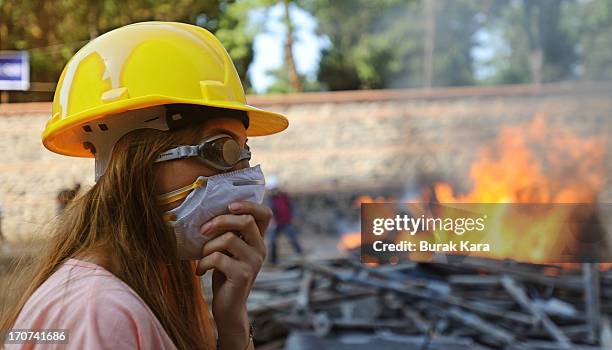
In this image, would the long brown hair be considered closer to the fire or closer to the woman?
the woman

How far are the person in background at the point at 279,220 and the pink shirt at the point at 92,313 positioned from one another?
23.0ft

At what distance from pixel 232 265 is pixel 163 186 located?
0.60 ft

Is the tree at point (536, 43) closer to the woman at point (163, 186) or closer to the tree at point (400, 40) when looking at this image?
the tree at point (400, 40)

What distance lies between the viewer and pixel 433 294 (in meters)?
6.75

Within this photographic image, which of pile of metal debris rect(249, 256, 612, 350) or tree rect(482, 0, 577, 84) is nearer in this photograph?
pile of metal debris rect(249, 256, 612, 350)

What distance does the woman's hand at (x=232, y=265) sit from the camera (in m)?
0.98

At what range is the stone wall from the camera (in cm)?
827

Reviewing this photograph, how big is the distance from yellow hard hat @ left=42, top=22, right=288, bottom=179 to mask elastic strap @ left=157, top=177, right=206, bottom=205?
0.11 m

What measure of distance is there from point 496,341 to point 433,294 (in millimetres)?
976

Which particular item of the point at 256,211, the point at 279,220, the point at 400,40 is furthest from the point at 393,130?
the point at 256,211

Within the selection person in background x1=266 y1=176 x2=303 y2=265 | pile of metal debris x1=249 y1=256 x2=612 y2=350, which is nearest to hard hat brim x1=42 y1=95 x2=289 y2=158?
pile of metal debris x1=249 y1=256 x2=612 y2=350

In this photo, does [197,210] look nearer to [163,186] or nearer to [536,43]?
[163,186]

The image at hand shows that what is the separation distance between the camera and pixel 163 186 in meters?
1.02

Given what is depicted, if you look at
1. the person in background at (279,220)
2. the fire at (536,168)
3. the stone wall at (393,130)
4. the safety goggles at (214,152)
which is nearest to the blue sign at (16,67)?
the stone wall at (393,130)
